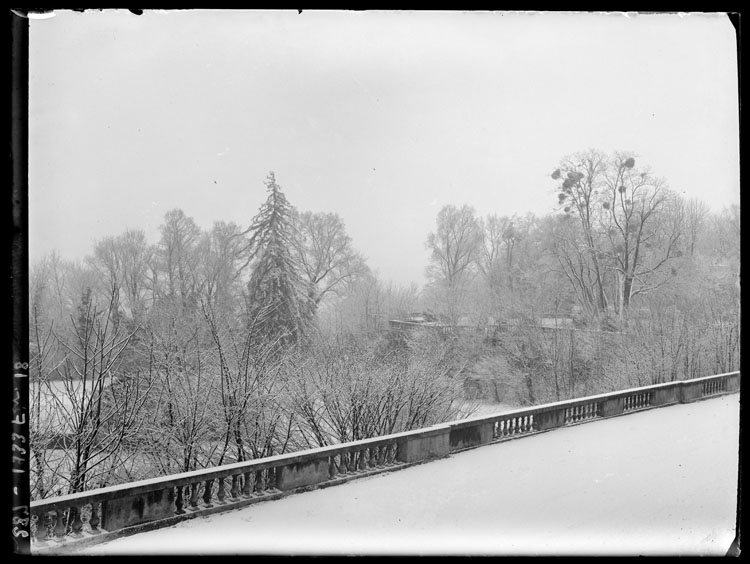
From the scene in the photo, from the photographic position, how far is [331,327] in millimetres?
20469

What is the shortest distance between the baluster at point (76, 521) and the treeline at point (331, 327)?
2.33 metres

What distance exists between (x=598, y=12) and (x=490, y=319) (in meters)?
22.8

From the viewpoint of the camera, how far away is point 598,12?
229cm

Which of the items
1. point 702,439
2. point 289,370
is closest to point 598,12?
point 702,439

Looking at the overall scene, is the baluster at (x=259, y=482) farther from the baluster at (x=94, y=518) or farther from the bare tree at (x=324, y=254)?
the bare tree at (x=324, y=254)

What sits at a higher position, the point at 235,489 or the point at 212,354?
the point at 212,354

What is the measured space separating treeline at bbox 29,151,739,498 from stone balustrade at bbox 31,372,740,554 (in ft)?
7.31

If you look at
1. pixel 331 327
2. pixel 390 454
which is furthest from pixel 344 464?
pixel 331 327

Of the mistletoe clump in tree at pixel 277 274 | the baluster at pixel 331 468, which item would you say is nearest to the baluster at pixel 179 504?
the baluster at pixel 331 468

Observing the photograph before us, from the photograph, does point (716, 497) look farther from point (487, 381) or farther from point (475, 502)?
point (487, 381)

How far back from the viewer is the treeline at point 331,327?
8000mm

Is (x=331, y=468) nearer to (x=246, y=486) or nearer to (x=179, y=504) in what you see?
(x=246, y=486)

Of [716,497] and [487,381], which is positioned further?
[487,381]

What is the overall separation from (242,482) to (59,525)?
1564 millimetres
